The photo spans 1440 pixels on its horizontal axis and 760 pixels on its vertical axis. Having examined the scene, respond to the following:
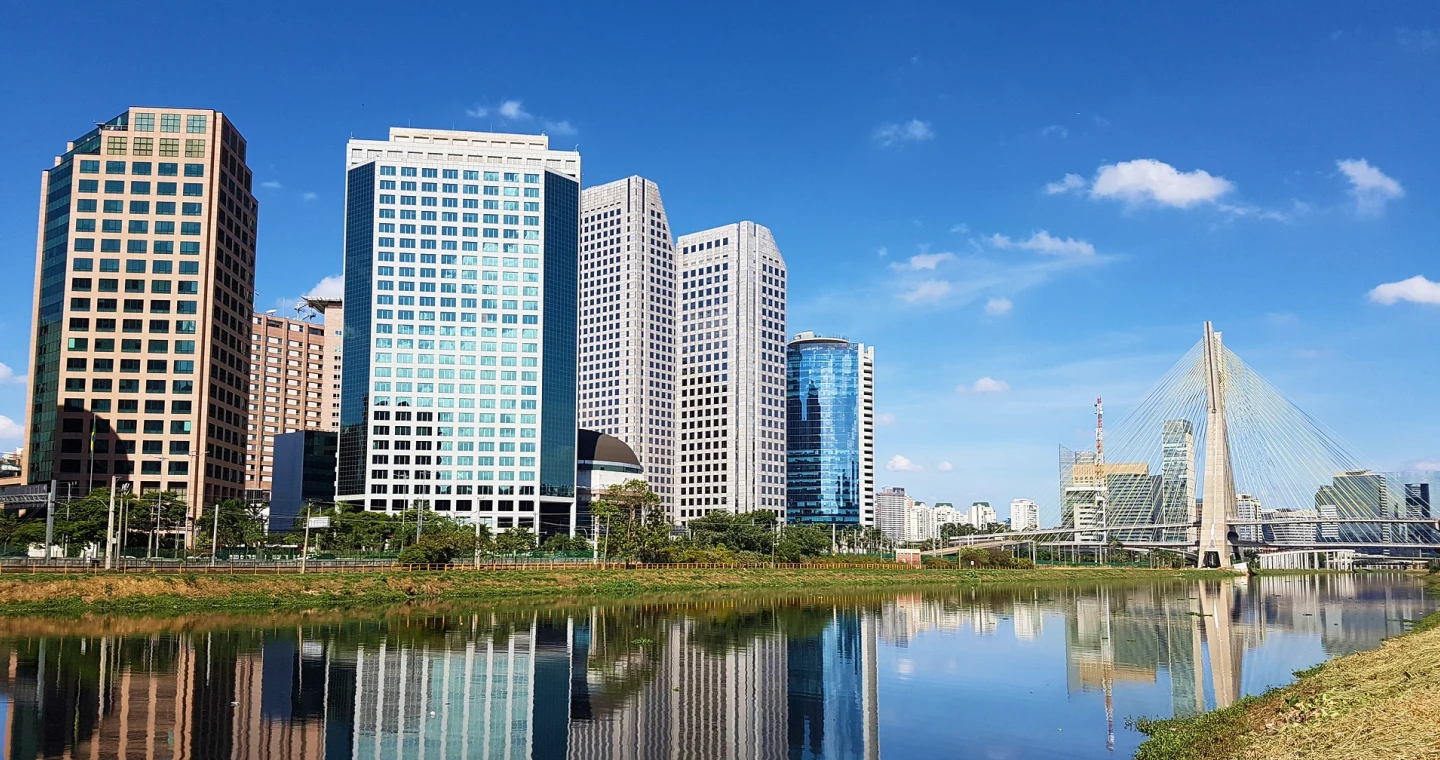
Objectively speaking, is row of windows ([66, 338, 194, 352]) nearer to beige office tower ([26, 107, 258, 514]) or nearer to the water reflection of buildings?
beige office tower ([26, 107, 258, 514])

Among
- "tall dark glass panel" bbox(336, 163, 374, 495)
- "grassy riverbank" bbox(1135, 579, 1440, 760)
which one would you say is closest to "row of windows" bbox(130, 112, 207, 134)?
"tall dark glass panel" bbox(336, 163, 374, 495)

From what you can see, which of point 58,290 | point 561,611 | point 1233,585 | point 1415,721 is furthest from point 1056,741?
point 58,290

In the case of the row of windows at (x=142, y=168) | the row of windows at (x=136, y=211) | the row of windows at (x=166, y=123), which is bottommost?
the row of windows at (x=136, y=211)

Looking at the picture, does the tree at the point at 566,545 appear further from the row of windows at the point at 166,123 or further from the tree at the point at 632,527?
the row of windows at the point at 166,123

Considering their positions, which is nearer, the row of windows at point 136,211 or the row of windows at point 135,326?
the row of windows at point 135,326

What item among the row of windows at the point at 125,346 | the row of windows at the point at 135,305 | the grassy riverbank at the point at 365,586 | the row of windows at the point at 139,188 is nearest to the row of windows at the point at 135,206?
the row of windows at the point at 139,188

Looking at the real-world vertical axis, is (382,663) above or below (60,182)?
below

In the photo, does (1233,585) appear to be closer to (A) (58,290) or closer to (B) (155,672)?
(B) (155,672)

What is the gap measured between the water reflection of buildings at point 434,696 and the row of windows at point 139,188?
117 metres

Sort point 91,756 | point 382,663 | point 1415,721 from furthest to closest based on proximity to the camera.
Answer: point 382,663
point 91,756
point 1415,721

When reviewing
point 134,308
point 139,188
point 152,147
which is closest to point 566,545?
point 134,308

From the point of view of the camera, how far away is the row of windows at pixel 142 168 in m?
161

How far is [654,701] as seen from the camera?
1855 inches

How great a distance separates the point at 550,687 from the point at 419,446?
151m
